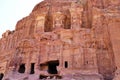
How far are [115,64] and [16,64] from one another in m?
11.1

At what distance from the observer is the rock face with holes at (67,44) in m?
24.0

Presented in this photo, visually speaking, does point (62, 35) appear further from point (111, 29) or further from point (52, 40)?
point (111, 29)

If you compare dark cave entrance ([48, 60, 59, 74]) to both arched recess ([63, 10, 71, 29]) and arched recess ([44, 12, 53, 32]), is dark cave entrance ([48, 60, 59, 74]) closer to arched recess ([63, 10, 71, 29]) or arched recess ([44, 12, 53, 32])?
arched recess ([44, 12, 53, 32])

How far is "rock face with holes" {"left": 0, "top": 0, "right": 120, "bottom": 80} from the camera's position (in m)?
24.0

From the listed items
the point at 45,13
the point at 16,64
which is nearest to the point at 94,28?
the point at 45,13

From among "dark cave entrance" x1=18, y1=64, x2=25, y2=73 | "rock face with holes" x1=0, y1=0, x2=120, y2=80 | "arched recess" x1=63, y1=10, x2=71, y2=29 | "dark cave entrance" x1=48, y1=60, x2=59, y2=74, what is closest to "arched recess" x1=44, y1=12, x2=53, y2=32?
"rock face with holes" x1=0, y1=0, x2=120, y2=80

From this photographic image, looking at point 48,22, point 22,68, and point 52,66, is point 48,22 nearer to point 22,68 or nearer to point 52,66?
point 52,66

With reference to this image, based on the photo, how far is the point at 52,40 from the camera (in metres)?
27.3

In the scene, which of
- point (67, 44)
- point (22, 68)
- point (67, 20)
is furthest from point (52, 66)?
point (67, 20)

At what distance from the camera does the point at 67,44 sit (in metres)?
26.6

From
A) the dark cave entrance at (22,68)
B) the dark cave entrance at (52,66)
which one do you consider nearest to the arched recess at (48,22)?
the dark cave entrance at (52,66)

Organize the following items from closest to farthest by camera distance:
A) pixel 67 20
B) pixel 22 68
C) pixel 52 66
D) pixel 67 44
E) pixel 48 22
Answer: pixel 67 44 → pixel 52 66 → pixel 22 68 → pixel 67 20 → pixel 48 22

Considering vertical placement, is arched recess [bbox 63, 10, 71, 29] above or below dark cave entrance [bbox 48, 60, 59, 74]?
above

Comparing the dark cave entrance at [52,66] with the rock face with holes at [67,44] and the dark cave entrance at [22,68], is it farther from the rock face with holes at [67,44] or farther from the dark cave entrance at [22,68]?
the dark cave entrance at [22,68]
